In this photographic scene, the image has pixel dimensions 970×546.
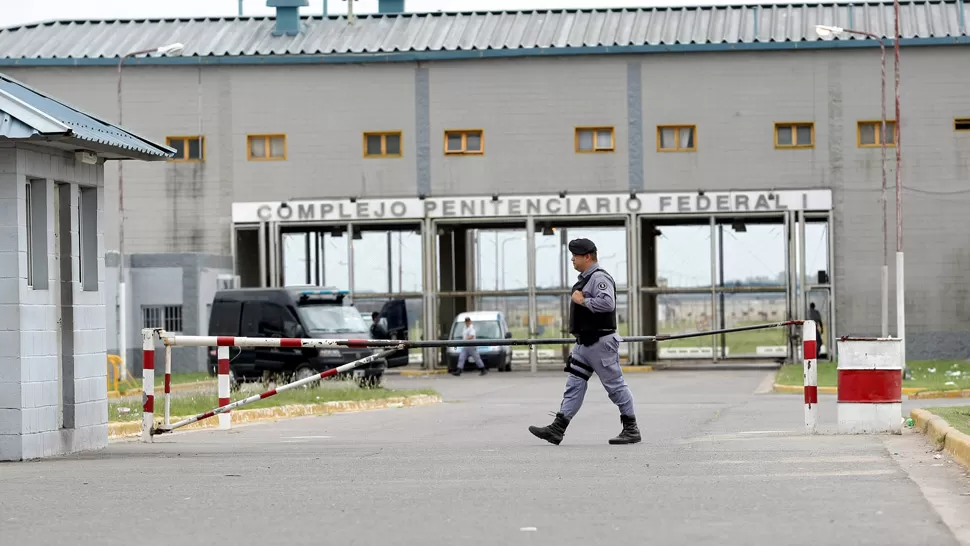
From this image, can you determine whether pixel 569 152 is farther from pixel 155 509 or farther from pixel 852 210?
pixel 155 509

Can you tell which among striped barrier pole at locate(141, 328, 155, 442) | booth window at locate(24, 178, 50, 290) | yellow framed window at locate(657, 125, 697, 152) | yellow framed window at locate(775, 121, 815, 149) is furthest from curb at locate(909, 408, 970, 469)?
yellow framed window at locate(657, 125, 697, 152)

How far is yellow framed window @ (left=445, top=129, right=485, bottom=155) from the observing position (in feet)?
144

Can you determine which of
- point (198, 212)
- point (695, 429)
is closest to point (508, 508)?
point (695, 429)

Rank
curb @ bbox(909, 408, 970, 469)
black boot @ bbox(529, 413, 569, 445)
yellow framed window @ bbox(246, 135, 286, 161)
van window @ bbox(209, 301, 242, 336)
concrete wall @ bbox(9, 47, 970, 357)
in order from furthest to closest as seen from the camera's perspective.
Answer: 1. yellow framed window @ bbox(246, 135, 286, 161)
2. concrete wall @ bbox(9, 47, 970, 357)
3. van window @ bbox(209, 301, 242, 336)
4. black boot @ bbox(529, 413, 569, 445)
5. curb @ bbox(909, 408, 970, 469)

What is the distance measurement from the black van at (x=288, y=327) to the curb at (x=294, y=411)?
5096mm

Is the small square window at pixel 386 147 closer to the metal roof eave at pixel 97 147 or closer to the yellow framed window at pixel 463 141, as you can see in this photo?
the yellow framed window at pixel 463 141

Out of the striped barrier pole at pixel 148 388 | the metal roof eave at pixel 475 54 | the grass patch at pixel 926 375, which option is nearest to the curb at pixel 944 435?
the striped barrier pole at pixel 148 388

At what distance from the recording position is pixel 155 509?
909 cm

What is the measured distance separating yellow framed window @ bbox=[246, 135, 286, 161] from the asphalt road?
28487 millimetres

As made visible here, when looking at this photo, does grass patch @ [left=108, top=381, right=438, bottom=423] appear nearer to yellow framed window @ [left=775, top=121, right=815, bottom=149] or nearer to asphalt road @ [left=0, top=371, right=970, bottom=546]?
asphalt road @ [left=0, top=371, right=970, bottom=546]

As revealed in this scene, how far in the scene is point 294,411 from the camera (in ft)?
70.8

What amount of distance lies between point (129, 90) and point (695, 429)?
103 ft

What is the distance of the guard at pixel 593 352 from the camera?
13672 mm

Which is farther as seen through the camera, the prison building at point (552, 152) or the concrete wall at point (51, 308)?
the prison building at point (552, 152)
